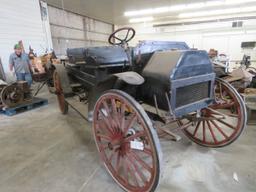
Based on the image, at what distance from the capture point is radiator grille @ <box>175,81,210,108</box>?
177 centimetres

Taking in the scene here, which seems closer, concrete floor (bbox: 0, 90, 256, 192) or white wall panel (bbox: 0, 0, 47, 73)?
concrete floor (bbox: 0, 90, 256, 192)

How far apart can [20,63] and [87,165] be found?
452 centimetres

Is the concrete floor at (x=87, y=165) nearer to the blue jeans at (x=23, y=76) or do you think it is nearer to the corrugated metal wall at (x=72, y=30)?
the blue jeans at (x=23, y=76)

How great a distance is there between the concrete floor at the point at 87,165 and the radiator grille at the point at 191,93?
2.70ft

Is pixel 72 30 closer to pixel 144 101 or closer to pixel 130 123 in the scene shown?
pixel 144 101

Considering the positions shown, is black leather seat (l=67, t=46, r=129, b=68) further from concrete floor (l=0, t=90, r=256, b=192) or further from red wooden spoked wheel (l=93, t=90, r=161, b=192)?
concrete floor (l=0, t=90, r=256, b=192)

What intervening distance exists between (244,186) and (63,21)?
33.4ft

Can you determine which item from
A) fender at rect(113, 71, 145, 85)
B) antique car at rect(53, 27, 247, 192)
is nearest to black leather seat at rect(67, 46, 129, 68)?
antique car at rect(53, 27, 247, 192)

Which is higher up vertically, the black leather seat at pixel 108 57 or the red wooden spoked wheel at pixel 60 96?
the black leather seat at pixel 108 57

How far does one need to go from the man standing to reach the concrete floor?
108 inches

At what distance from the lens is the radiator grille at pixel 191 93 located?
177 centimetres

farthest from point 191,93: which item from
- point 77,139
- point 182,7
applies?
point 182,7

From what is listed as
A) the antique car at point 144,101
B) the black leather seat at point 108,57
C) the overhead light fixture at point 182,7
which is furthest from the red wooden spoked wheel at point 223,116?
the overhead light fixture at point 182,7

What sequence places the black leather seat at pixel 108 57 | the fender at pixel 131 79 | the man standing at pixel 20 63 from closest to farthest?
the fender at pixel 131 79 < the black leather seat at pixel 108 57 < the man standing at pixel 20 63
